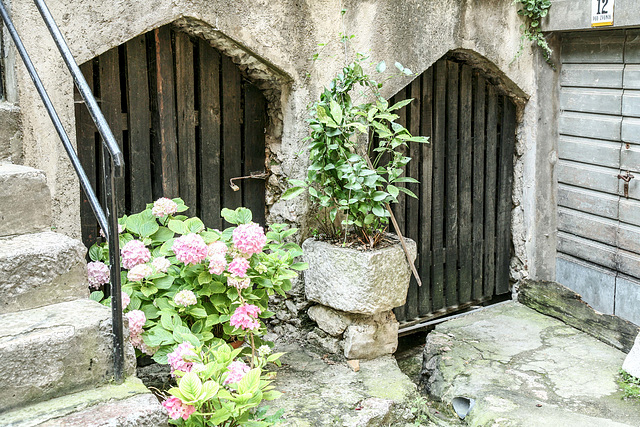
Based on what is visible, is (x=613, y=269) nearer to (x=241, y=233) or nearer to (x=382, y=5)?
(x=382, y=5)

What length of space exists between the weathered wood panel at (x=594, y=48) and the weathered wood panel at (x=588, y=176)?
2.66ft

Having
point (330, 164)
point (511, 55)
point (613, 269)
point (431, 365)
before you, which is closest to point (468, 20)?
point (511, 55)

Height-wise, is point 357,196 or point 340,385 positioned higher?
point 357,196

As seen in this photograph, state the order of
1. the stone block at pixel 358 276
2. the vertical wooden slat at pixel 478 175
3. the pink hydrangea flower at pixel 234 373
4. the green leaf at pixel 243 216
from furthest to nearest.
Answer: the vertical wooden slat at pixel 478 175 → the stone block at pixel 358 276 → the green leaf at pixel 243 216 → the pink hydrangea flower at pixel 234 373

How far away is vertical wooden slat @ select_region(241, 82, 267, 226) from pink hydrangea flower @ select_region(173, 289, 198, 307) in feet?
4.46

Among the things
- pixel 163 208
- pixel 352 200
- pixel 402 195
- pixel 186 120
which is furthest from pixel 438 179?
pixel 163 208

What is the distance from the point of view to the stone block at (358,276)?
413 cm

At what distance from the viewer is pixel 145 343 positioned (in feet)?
10.5

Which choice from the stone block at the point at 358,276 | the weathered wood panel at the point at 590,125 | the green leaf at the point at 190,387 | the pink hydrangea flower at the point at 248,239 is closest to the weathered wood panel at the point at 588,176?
the weathered wood panel at the point at 590,125

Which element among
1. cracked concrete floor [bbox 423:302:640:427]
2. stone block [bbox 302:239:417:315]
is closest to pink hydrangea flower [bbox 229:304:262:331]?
stone block [bbox 302:239:417:315]

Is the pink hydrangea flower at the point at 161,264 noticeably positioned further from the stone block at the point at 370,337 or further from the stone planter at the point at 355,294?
the stone block at the point at 370,337

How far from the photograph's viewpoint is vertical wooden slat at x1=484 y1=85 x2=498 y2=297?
5.66 meters

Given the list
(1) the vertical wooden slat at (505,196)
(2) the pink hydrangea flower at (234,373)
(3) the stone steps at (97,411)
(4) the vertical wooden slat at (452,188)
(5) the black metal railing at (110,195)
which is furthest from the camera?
(1) the vertical wooden slat at (505,196)

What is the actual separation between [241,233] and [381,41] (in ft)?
6.36
